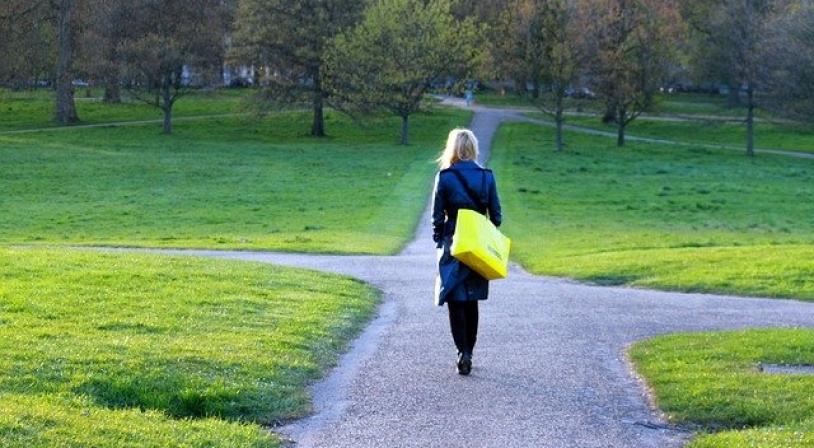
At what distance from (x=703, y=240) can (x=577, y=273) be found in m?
7.72

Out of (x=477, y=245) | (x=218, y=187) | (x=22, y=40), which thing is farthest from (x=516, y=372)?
(x=22, y=40)

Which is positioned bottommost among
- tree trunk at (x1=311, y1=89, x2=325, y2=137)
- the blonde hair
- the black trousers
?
tree trunk at (x1=311, y1=89, x2=325, y2=137)

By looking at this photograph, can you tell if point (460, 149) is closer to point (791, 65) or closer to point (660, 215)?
point (660, 215)

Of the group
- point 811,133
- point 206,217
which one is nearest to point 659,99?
point 811,133

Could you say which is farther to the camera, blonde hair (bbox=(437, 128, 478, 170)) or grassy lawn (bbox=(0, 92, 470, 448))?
blonde hair (bbox=(437, 128, 478, 170))

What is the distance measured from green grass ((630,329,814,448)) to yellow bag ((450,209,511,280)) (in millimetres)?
1577

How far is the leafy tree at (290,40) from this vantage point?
205 ft

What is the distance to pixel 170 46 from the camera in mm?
60625

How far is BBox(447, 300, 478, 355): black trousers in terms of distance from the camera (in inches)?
399

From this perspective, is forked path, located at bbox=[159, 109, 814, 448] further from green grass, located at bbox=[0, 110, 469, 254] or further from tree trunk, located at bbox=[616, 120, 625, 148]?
tree trunk, located at bbox=[616, 120, 625, 148]

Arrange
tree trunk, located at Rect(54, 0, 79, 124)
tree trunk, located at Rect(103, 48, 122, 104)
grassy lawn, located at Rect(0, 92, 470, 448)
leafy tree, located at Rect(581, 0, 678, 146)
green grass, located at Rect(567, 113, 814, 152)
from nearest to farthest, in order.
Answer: grassy lawn, located at Rect(0, 92, 470, 448) < leafy tree, located at Rect(581, 0, 678, 146) < tree trunk, located at Rect(103, 48, 122, 104) < tree trunk, located at Rect(54, 0, 79, 124) < green grass, located at Rect(567, 113, 814, 152)

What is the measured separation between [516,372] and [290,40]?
178ft

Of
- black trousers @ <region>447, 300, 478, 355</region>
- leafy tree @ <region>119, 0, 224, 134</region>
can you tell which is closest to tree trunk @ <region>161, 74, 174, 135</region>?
leafy tree @ <region>119, 0, 224, 134</region>

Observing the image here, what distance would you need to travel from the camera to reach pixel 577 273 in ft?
64.1
